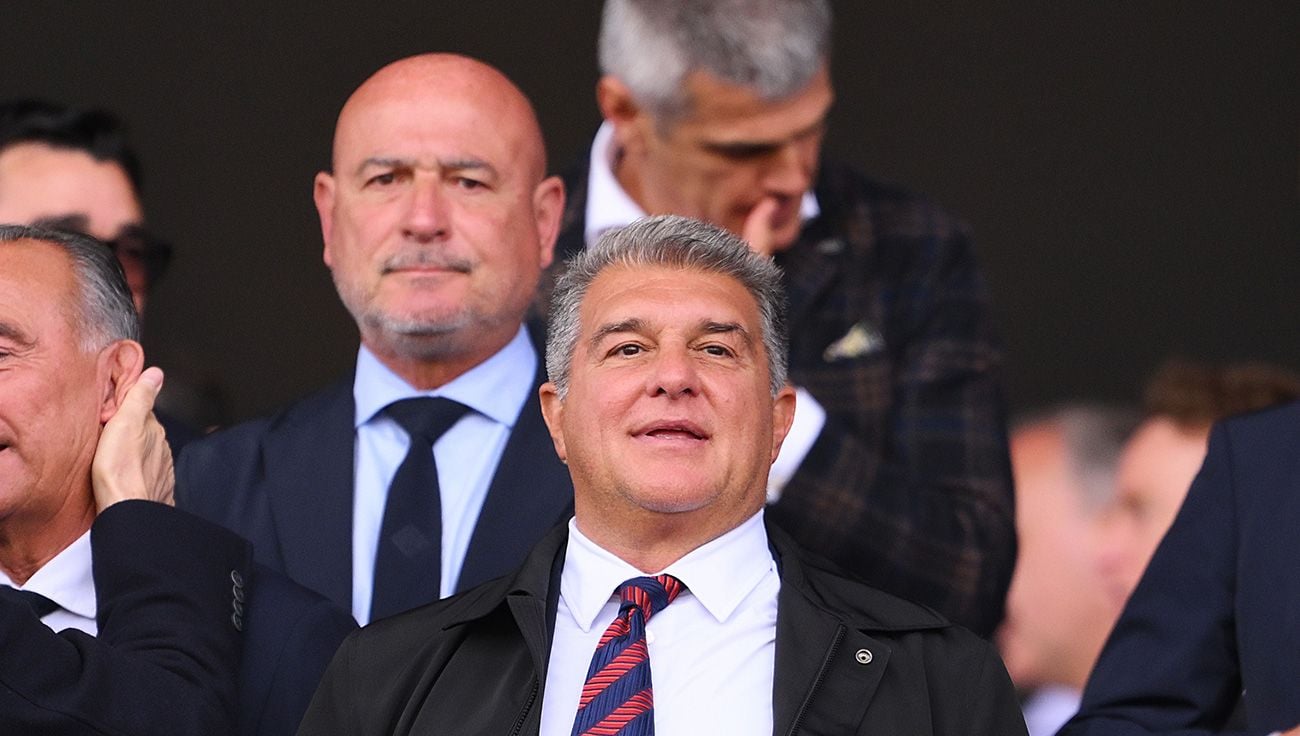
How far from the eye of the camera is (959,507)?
3.34 meters

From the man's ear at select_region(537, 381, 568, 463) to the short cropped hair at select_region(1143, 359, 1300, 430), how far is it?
197 cm

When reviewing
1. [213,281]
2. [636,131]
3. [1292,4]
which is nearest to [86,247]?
[636,131]

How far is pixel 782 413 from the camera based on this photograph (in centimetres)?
285

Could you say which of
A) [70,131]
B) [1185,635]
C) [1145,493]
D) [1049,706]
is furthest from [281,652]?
[1049,706]

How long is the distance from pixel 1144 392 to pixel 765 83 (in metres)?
1.68

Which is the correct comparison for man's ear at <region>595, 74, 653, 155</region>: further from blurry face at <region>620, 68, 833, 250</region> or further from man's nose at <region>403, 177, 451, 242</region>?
man's nose at <region>403, 177, 451, 242</region>

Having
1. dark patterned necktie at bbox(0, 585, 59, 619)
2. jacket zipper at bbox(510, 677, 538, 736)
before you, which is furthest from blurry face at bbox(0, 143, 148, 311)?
jacket zipper at bbox(510, 677, 538, 736)

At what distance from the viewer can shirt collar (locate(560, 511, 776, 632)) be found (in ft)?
8.64

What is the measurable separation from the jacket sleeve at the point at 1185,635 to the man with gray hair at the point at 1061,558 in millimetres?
2093

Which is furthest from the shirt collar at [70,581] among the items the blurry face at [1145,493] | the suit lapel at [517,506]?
the blurry face at [1145,493]

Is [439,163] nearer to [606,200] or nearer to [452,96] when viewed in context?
[452,96]

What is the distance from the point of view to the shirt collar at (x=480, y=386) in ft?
10.4

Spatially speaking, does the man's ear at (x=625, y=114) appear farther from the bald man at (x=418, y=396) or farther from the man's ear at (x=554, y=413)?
the man's ear at (x=554, y=413)

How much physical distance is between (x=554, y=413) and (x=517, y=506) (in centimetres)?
28
